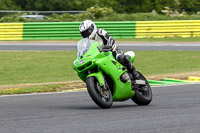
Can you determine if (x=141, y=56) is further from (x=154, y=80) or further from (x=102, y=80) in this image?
(x=102, y=80)

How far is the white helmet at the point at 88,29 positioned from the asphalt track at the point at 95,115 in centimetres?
116

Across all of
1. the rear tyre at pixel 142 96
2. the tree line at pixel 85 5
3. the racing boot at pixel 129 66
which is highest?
the racing boot at pixel 129 66

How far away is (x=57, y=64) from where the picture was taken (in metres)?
17.1

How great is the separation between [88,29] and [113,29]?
61.7 feet

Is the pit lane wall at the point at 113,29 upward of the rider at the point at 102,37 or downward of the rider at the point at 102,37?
downward

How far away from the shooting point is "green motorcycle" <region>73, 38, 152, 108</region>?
7.16m

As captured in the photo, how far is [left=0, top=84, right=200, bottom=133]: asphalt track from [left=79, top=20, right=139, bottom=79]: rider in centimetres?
77

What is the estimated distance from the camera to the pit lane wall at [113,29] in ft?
84.9

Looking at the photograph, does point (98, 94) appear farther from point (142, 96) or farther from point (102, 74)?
point (142, 96)

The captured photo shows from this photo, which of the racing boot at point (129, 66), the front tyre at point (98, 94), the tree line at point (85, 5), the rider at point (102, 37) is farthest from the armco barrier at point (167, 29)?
the tree line at point (85, 5)

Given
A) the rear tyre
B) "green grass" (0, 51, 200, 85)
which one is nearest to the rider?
the rear tyre

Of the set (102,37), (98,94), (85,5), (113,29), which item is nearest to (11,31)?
(113,29)

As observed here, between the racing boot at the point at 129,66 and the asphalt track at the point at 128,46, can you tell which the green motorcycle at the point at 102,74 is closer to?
the racing boot at the point at 129,66

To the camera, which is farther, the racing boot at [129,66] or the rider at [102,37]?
the racing boot at [129,66]
